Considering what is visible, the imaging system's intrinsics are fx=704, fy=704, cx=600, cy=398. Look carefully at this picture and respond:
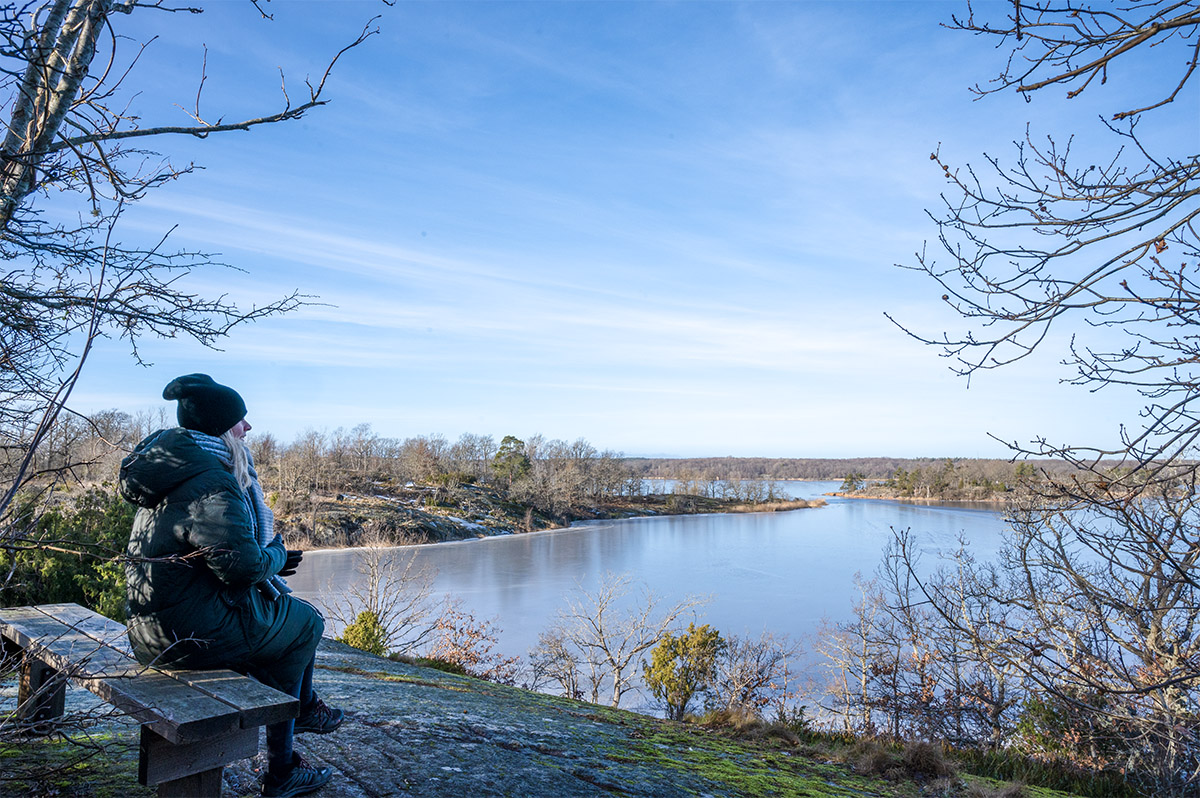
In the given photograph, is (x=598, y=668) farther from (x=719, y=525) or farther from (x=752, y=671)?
(x=719, y=525)

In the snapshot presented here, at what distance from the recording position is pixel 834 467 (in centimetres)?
17612

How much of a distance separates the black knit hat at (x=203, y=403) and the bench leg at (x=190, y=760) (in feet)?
3.58

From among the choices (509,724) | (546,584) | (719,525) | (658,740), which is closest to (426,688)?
(509,724)

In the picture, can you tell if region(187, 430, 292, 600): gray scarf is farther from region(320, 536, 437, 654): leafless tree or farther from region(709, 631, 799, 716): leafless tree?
region(320, 536, 437, 654): leafless tree

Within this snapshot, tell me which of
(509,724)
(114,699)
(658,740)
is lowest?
(658,740)

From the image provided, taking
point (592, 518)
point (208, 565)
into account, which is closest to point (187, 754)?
point (208, 565)

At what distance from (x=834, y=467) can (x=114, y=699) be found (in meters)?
185

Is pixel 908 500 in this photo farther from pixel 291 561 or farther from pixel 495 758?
pixel 291 561

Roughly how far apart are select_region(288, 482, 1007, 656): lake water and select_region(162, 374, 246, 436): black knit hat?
15.7 m

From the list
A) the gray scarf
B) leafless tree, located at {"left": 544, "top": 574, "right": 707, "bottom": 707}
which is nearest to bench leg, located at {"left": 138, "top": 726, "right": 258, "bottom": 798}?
the gray scarf

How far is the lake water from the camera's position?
2778 centimetres

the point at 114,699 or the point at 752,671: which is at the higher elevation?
the point at 114,699

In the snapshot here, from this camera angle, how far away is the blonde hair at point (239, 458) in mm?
2836

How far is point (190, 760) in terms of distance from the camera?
92.4 inches
